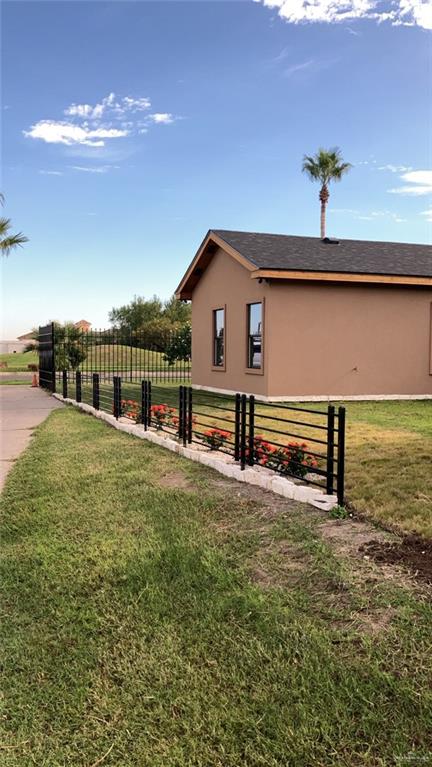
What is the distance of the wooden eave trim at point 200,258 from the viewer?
46.3 feet

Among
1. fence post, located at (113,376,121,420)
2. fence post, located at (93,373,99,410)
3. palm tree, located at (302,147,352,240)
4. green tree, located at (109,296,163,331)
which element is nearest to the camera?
fence post, located at (113,376,121,420)

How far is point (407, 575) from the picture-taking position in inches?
141

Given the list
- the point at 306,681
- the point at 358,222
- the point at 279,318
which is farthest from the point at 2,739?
the point at 358,222

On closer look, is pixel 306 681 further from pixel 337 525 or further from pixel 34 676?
pixel 337 525

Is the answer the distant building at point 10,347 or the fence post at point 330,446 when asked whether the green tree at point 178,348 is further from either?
the distant building at point 10,347

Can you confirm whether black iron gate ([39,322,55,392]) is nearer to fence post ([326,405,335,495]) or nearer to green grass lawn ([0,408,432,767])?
green grass lawn ([0,408,432,767])

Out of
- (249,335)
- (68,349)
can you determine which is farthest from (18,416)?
(68,349)

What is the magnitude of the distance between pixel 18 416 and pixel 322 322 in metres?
7.54

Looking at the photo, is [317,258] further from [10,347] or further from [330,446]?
[10,347]

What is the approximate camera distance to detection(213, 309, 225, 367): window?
1709cm

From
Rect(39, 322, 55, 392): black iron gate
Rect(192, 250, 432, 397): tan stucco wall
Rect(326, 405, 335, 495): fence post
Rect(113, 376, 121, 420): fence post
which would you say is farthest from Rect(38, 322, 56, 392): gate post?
Rect(326, 405, 335, 495): fence post

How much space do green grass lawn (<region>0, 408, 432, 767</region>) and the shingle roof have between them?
991 cm

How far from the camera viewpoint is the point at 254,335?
14938mm

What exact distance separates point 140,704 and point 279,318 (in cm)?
1199
